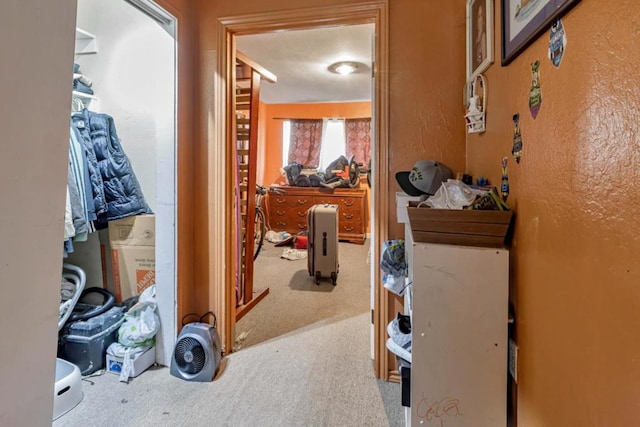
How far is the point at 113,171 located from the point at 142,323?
3.18ft

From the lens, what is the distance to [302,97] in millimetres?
5691

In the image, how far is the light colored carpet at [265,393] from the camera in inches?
60.1

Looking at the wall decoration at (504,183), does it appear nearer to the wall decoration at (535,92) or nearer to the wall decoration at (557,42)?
the wall decoration at (535,92)

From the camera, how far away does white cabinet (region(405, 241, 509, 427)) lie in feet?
3.43

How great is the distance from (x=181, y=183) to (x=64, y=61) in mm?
1122

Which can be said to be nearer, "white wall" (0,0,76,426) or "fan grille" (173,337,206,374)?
"white wall" (0,0,76,426)

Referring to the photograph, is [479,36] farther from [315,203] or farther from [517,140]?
[315,203]

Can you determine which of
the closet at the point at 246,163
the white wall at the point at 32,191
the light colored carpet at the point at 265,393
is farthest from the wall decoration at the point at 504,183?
the closet at the point at 246,163

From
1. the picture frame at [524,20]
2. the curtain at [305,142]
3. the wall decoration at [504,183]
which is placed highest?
the curtain at [305,142]

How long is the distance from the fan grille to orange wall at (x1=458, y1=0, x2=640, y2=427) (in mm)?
1506

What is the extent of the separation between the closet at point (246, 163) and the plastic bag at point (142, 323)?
70 cm

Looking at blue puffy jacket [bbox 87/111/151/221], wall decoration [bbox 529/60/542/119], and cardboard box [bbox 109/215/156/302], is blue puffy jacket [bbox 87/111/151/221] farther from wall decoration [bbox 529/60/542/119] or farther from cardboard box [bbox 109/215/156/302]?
wall decoration [bbox 529/60/542/119]

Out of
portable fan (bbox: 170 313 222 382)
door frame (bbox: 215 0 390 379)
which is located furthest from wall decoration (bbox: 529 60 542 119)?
portable fan (bbox: 170 313 222 382)

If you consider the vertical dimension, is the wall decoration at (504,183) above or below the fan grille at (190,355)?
above
